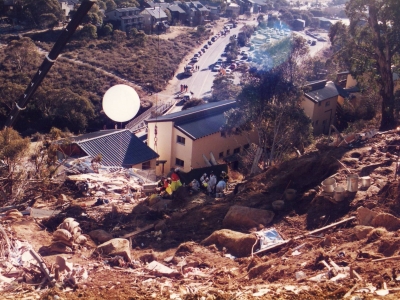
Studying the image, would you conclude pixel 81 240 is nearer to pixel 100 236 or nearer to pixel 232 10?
pixel 100 236

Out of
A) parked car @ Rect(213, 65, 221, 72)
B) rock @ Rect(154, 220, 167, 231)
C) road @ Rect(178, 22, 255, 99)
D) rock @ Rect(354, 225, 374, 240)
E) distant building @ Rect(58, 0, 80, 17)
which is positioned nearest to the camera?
rock @ Rect(354, 225, 374, 240)

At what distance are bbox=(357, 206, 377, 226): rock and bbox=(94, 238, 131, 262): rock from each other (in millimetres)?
3236

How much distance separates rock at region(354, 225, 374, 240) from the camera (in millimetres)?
6114

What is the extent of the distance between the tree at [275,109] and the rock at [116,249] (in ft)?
23.0

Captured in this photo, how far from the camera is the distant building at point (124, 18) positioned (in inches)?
1775

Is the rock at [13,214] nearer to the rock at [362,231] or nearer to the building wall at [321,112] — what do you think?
the rock at [362,231]

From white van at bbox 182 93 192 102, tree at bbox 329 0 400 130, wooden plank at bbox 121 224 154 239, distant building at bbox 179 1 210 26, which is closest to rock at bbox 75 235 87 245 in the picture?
wooden plank at bbox 121 224 154 239

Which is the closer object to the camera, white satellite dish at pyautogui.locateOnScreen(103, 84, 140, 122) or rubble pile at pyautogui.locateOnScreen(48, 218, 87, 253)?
rubble pile at pyautogui.locateOnScreen(48, 218, 87, 253)

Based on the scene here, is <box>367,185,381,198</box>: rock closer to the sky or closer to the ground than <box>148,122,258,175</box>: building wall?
closer to the sky

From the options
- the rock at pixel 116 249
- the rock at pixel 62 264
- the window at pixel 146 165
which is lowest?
the window at pixel 146 165

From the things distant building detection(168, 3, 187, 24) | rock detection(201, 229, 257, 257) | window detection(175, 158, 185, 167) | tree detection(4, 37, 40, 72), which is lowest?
window detection(175, 158, 185, 167)

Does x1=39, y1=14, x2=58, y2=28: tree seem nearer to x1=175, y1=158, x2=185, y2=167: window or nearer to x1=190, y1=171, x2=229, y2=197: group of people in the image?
x1=175, y1=158, x2=185, y2=167: window

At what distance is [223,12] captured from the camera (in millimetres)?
61594

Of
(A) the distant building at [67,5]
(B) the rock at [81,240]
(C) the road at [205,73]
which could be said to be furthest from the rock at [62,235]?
(A) the distant building at [67,5]
